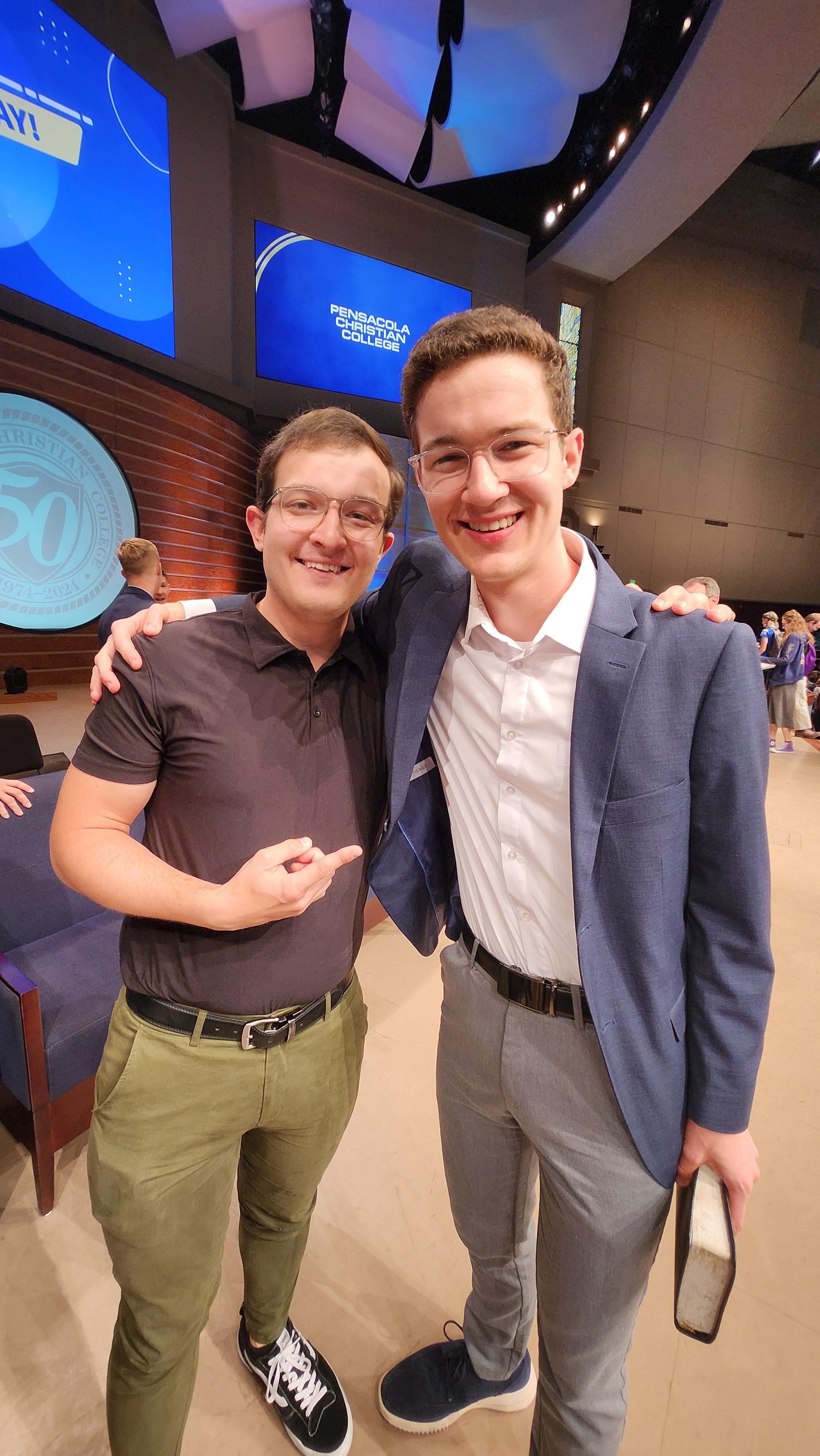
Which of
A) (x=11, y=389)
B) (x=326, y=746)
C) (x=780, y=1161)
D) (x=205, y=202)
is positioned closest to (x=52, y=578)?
(x=11, y=389)

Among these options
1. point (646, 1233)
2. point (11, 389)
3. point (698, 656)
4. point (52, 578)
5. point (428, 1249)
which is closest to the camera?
point (698, 656)

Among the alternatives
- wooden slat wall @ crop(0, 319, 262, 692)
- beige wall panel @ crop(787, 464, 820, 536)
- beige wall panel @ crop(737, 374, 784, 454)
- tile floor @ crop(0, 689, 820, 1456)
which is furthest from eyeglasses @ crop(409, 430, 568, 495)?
beige wall panel @ crop(787, 464, 820, 536)

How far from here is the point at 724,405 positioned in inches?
539

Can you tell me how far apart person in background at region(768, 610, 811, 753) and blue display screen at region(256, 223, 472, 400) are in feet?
22.1

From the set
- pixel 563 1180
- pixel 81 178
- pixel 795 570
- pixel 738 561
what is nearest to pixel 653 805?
pixel 563 1180

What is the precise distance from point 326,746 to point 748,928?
75cm

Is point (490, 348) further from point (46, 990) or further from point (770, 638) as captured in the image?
point (770, 638)

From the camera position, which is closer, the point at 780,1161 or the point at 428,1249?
the point at 428,1249

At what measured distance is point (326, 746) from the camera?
3.86 ft

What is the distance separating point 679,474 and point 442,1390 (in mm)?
15120

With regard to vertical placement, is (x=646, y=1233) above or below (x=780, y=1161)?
above

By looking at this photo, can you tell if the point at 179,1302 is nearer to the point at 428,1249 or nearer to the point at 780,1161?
the point at 428,1249

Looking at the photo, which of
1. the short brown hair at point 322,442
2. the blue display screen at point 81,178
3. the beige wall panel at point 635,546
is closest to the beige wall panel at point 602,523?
the beige wall panel at point 635,546

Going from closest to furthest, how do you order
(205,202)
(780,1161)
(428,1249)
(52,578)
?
(428,1249) < (780,1161) < (52,578) < (205,202)
